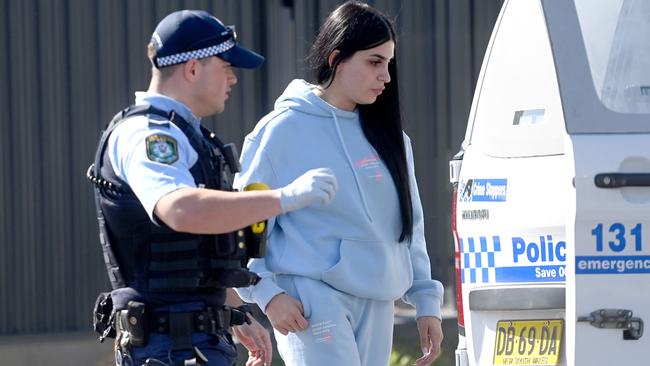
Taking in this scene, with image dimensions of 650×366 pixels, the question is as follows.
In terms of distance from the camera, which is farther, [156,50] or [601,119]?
[601,119]

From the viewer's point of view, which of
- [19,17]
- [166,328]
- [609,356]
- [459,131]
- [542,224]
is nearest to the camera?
[166,328]

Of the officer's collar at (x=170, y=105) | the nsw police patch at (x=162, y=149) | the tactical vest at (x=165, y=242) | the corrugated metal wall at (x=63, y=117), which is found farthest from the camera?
the corrugated metal wall at (x=63, y=117)

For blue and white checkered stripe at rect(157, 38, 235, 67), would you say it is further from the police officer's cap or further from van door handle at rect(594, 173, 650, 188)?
van door handle at rect(594, 173, 650, 188)

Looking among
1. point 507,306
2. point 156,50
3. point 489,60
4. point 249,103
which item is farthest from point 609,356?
point 249,103

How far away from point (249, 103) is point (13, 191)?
158 centimetres

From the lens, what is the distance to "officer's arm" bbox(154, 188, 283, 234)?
3434mm

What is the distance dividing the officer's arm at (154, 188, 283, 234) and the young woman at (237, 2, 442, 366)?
0.99 m

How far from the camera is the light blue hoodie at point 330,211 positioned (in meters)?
4.48

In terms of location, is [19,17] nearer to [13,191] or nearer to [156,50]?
[13,191]

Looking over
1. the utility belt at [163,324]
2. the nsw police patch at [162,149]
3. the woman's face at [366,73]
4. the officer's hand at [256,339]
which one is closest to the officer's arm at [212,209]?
the nsw police patch at [162,149]

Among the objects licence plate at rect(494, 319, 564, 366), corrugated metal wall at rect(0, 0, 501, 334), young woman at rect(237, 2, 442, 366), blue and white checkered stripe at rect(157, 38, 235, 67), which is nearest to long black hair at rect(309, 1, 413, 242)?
young woman at rect(237, 2, 442, 366)

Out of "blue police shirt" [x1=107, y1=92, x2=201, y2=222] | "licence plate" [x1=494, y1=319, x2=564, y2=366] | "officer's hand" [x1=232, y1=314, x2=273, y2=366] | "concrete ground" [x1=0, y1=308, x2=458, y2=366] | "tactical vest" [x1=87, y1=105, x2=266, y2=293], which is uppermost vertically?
"blue police shirt" [x1=107, y1=92, x2=201, y2=222]

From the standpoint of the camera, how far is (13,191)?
849 centimetres

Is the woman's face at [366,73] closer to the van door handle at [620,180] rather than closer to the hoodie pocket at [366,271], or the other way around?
the hoodie pocket at [366,271]
